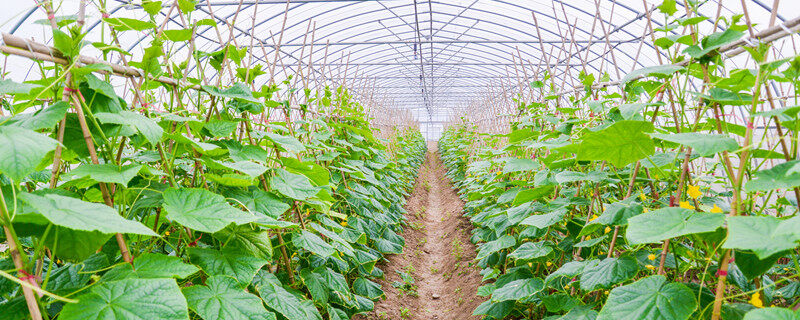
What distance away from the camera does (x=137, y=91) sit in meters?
1.54

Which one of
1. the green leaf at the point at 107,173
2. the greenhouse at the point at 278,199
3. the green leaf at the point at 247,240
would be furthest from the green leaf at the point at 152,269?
the green leaf at the point at 247,240

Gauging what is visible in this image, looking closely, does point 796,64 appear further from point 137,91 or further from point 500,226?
point 500,226

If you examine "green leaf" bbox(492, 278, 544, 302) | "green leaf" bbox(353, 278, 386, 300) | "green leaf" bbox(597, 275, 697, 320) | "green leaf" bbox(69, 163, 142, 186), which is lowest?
"green leaf" bbox(353, 278, 386, 300)

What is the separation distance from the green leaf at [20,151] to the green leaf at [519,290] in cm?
187

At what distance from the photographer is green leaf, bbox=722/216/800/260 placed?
0.83 metres

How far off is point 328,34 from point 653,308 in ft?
42.6

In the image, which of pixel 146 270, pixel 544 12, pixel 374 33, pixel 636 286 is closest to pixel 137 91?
pixel 146 270

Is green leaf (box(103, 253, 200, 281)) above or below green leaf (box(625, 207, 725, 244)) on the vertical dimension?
below

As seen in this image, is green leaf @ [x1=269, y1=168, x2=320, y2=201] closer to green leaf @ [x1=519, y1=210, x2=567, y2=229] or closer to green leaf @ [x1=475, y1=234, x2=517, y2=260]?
green leaf @ [x1=519, y1=210, x2=567, y2=229]

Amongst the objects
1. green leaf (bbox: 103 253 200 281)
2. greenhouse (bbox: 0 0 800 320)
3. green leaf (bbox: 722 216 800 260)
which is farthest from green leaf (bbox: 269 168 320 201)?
green leaf (bbox: 722 216 800 260)

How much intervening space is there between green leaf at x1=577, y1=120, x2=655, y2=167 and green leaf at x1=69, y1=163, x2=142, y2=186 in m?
1.27

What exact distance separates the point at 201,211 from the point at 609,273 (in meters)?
1.34

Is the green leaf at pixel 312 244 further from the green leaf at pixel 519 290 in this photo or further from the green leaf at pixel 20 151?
the green leaf at pixel 20 151

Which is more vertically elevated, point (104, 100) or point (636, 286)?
point (104, 100)
